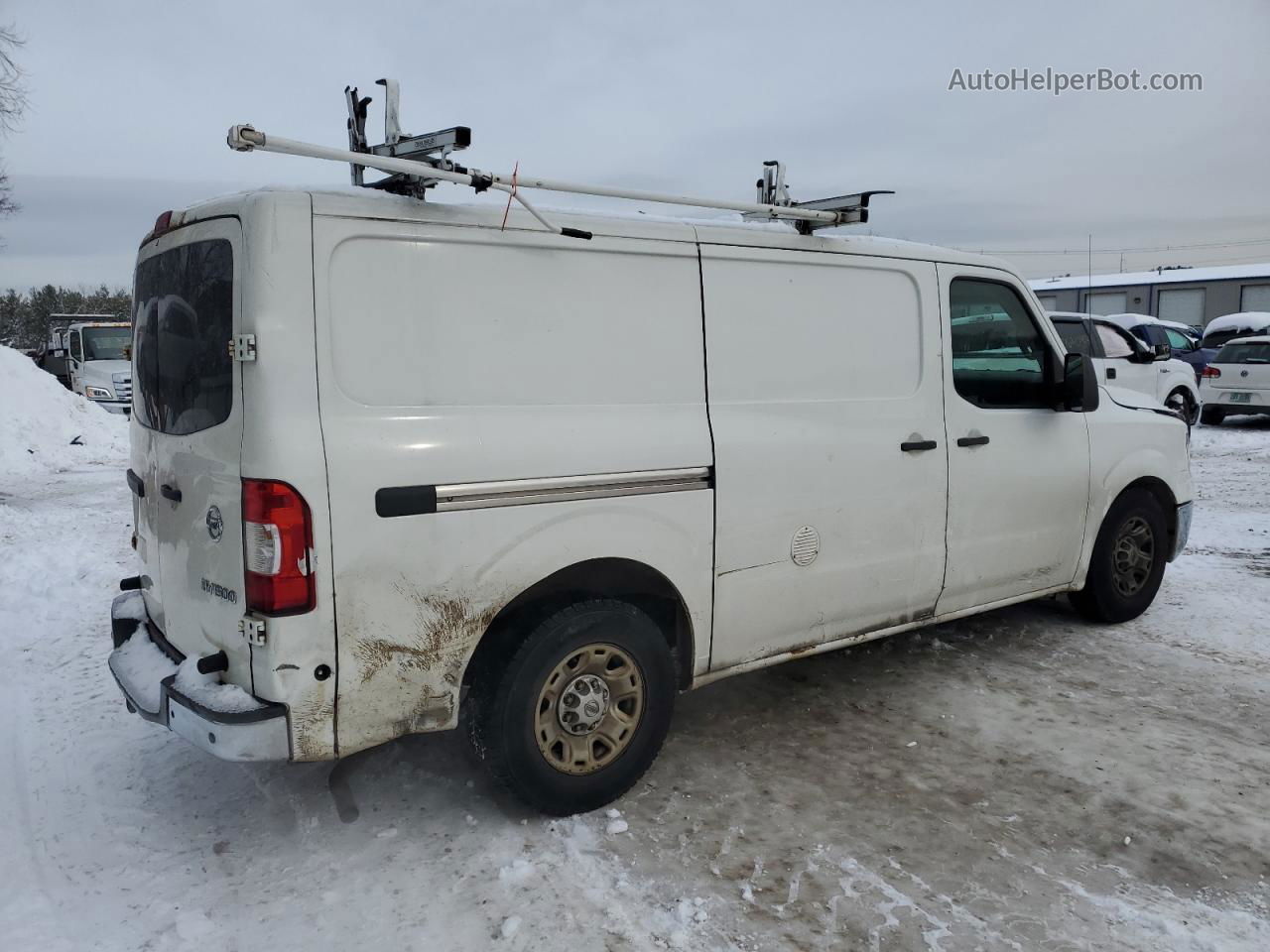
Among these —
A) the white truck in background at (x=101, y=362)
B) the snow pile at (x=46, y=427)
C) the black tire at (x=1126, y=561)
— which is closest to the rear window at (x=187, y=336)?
the black tire at (x=1126, y=561)

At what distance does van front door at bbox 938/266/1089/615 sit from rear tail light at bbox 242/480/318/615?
2.95 m

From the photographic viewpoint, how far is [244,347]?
2896mm

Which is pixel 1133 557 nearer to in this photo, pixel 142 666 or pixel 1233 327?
pixel 142 666

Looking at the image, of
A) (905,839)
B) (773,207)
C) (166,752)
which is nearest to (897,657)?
(905,839)

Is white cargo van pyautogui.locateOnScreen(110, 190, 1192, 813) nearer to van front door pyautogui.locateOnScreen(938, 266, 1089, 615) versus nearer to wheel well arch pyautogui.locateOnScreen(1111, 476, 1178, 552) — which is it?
van front door pyautogui.locateOnScreen(938, 266, 1089, 615)

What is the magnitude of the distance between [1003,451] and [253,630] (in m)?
3.53

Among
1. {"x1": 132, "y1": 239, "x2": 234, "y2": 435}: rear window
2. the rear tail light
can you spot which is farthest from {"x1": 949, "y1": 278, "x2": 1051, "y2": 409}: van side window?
{"x1": 132, "y1": 239, "x2": 234, "y2": 435}: rear window

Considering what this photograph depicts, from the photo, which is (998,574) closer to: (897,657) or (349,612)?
(897,657)

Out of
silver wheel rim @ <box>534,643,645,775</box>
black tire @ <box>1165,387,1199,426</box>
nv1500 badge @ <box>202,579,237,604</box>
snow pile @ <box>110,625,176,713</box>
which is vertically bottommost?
silver wheel rim @ <box>534,643,645,775</box>

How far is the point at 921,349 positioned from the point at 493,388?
7.18 ft

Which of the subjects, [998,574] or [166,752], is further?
[998,574]

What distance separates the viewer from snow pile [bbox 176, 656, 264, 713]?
297 centimetres

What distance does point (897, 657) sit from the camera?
17.4 ft

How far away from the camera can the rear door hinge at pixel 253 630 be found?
293 centimetres
